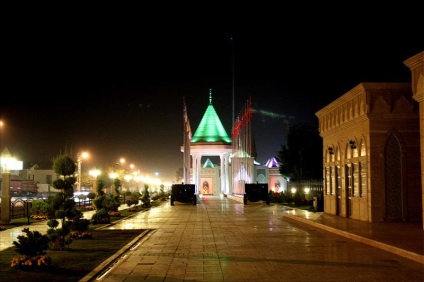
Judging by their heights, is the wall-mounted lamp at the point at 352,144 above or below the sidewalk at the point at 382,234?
above

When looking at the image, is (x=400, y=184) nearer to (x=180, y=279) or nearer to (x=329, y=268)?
(x=329, y=268)

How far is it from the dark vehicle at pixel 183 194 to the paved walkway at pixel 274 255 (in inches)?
1136

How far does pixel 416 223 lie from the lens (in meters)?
20.3

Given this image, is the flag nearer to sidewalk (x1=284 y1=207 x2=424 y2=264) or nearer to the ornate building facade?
sidewalk (x1=284 y1=207 x2=424 y2=264)

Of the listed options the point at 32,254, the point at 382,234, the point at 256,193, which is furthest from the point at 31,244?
the point at 256,193

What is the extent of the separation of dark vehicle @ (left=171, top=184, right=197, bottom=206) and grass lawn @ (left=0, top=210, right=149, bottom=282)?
97.9 feet

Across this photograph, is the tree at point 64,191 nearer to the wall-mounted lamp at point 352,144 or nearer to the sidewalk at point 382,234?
the sidewalk at point 382,234

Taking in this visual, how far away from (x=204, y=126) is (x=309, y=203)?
1793 inches

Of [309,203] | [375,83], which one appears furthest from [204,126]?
[375,83]

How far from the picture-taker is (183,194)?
49.7 m

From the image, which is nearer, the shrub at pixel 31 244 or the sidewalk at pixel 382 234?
the shrub at pixel 31 244

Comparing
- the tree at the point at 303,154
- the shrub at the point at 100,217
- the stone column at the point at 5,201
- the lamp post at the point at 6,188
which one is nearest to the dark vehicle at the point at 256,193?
the tree at the point at 303,154

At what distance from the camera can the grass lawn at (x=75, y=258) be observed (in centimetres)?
1080

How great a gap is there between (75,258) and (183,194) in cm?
3640
